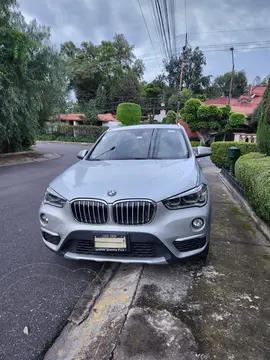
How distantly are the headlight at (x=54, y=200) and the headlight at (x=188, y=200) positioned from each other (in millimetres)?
1012

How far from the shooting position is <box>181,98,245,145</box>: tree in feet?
67.6

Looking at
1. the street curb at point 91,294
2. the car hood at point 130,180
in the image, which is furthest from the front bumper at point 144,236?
the street curb at point 91,294

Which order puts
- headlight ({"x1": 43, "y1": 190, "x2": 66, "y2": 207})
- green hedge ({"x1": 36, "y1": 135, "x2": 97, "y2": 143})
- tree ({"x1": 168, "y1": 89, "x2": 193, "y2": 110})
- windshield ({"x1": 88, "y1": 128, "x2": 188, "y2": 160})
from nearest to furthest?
headlight ({"x1": 43, "y1": 190, "x2": 66, "y2": 207})
windshield ({"x1": 88, "y1": 128, "x2": 188, "y2": 160})
green hedge ({"x1": 36, "y1": 135, "x2": 97, "y2": 143})
tree ({"x1": 168, "y1": 89, "x2": 193, "y2": 110})

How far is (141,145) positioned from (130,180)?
1278mm

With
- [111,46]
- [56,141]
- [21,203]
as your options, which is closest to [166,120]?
[56,141]

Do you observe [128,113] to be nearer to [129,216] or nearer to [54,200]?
[54,200]

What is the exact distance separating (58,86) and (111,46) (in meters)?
33.5

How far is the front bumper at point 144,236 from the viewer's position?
2.28 metres

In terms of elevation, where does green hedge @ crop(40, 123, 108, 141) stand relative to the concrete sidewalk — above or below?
above

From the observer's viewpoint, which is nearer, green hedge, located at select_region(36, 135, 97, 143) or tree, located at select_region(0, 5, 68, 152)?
tree, located at select_region(0, 5, 68, 152)

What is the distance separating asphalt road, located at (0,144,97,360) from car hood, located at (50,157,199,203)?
915 millimetres

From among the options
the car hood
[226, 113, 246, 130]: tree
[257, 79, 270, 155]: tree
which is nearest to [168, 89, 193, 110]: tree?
[226, 113, 246, 130]: tree

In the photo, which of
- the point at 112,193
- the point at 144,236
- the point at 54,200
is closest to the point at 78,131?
the point at 54,200

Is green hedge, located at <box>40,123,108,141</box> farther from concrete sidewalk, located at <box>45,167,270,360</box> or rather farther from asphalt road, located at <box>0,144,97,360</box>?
concrete sidewalk, located at <box>45,167,270,360</box>
